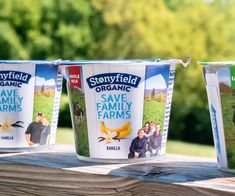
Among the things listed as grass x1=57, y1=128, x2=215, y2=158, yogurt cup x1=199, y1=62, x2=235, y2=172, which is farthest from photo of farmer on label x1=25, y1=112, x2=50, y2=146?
grass x1=57, y1=128, x2=215, y2=158

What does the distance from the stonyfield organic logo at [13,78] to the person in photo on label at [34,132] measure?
0.08 metres

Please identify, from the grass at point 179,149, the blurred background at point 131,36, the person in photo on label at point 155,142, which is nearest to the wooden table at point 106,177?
the person in photo on label at point 155,142

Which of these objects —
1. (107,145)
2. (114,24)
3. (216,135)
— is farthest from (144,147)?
(114,24)

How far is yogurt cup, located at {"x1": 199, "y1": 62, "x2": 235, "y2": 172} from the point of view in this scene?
948mm

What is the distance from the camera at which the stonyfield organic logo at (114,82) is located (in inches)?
43.6

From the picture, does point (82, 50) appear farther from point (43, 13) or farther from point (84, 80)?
point (84, 80)

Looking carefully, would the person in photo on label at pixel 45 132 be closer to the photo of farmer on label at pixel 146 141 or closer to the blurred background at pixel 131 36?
the photo of farmer on label at pixel 146 141

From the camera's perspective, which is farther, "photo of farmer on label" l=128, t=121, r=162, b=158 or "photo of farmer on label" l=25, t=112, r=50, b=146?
"photo of farmer on label" l=25, t=112, r=50, b=146

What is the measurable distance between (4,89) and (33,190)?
0.25 m

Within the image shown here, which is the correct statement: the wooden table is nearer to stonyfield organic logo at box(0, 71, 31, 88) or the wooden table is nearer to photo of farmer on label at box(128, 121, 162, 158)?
photo of farmer on label at box(128, 121, 162, 158)

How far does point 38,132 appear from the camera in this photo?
4.31ft

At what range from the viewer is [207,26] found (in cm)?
1788

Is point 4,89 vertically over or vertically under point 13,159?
over

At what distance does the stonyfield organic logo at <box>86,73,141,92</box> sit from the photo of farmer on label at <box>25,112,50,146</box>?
8.6 inches
